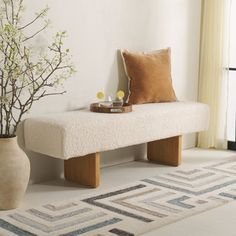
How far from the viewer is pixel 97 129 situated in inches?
142

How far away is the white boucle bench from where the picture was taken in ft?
11.4

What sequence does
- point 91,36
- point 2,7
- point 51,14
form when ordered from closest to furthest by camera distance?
1. point 2,7
2. point 51,14
3. point 91,36

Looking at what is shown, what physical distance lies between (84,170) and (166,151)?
98cm

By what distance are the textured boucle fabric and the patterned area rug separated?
34 centimetres

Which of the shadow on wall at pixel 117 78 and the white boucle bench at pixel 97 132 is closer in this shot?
the white boucle bench at pixel 97 132

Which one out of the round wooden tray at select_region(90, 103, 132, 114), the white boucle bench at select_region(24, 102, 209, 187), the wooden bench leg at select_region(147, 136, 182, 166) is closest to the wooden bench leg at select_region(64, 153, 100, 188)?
the white boucle bench at select_region(24, 102, 209, 187)

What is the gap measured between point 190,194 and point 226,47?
1.88 metres

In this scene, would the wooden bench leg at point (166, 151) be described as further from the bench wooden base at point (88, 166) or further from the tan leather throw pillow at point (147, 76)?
the tan leather throw pillow at point (147, 76)

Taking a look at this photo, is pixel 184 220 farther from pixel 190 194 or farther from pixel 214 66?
pixel 214 66

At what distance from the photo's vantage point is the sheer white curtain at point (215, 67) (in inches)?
195

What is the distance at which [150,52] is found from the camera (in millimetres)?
4492

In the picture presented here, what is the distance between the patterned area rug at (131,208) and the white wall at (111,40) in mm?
639

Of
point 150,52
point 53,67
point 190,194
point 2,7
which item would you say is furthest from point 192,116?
point 2,7

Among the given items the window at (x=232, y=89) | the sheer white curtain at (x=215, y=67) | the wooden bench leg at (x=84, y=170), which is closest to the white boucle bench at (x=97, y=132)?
the wooden bench leg at (x=84, y=170)
